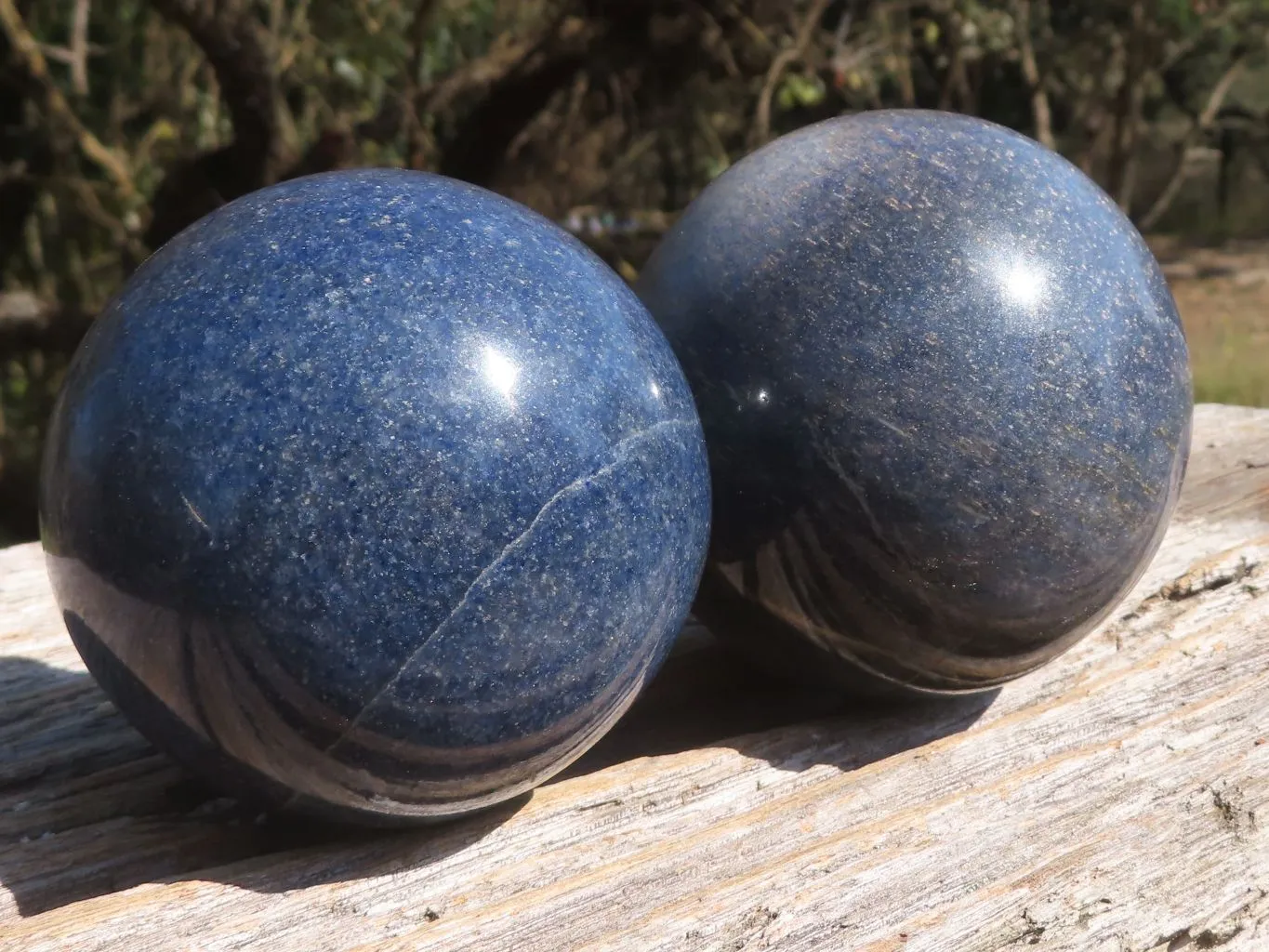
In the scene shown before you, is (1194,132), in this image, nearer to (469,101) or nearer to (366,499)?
(469,101)

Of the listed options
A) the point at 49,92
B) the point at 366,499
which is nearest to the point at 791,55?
the point at 49,92

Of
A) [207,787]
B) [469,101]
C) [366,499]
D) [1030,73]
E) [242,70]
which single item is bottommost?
[1030,73]

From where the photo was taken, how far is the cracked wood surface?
7.68 feet

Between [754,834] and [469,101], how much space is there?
5.06 meters

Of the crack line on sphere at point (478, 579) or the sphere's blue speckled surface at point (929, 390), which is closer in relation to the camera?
the crack line on sphere at point (478, 579)

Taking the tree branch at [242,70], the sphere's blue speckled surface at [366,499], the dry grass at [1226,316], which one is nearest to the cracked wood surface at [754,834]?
the sphere's blue speckled surface at [366,499]

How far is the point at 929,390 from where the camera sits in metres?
2.54

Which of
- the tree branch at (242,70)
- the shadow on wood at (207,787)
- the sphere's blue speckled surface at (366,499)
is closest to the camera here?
the sphere's blue speckled surface at (366,499)

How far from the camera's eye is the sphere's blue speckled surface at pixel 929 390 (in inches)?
101

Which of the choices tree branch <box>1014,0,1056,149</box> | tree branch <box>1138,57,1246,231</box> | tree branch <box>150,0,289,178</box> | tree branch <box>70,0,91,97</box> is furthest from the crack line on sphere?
tree branch <box>1138,57,1246,231</box>

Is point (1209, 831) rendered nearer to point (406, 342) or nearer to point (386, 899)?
point (386, 899)

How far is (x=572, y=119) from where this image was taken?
6.39 meters

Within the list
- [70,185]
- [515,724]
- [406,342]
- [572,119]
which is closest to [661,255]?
[406,342]

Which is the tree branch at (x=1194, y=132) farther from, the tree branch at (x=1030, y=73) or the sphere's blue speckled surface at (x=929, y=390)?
the sphere's blue speckled surface at (x=929, y=390)
